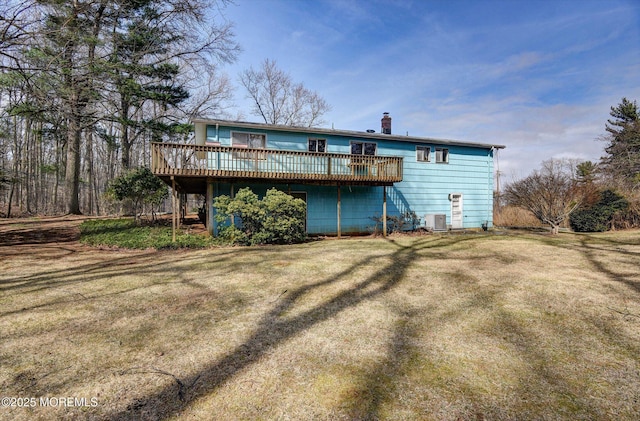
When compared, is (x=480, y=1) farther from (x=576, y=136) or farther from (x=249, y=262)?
(x=576, y=136)

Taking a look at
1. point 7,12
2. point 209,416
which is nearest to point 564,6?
point 209,416

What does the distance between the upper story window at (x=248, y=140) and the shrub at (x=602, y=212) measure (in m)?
16.7

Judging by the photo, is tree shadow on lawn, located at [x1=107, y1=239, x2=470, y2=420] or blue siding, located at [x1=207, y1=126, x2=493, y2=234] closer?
tree shadow on lawn, located at [x1=107, y1=239, x2=470, y2=420]

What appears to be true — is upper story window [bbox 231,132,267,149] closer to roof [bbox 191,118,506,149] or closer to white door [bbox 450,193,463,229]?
roof [bbox 191,118,506,149]

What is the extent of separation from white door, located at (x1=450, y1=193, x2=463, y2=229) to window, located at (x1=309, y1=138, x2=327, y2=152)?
25.9 ft

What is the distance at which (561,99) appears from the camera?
22.2m

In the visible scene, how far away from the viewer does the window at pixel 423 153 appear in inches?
598

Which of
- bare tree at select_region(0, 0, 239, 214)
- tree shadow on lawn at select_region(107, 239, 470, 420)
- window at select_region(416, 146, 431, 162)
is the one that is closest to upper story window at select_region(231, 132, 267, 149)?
bare tree at select_region(0, 0, 239, 214)

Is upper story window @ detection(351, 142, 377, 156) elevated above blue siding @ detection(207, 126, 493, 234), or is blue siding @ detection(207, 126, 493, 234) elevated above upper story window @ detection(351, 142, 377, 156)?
upper story window @ detection(351, 142, 377, 156)

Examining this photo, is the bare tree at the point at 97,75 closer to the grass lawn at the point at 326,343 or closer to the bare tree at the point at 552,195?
the grass lawn at the point at 326,343

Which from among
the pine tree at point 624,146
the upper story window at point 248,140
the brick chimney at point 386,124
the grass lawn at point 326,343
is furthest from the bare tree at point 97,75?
the pine tree at point 624,146

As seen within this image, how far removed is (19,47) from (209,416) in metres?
10.7

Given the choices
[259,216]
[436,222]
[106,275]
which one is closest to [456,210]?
[436,222]

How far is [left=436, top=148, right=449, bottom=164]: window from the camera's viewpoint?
15.5 metres
